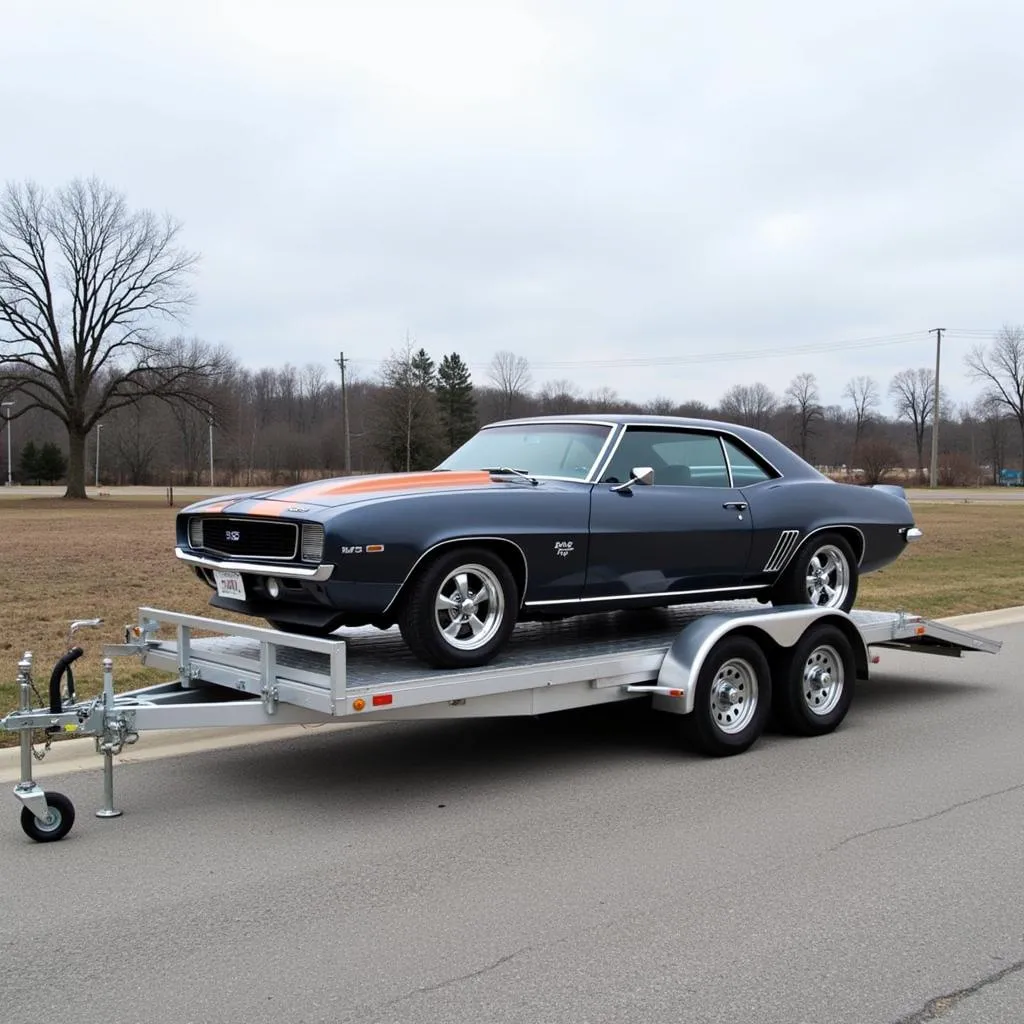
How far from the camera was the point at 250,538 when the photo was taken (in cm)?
558

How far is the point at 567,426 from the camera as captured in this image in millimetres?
6699

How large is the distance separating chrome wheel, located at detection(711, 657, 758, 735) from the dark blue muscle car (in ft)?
1.97

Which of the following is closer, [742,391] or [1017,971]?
[1017,971]

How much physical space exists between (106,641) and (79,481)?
46.7 m

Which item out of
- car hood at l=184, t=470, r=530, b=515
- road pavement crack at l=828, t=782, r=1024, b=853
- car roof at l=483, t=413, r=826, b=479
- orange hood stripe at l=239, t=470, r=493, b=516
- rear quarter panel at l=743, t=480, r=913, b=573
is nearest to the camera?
road pavement crack at l=828, t=782, r=1024, b=853

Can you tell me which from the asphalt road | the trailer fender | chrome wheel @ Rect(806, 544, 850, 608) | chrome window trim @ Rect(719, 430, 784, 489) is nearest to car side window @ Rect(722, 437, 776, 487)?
chrome window trim @ Rect(719, 430, 784, 489)

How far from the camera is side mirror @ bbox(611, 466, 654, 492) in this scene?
6176 mm

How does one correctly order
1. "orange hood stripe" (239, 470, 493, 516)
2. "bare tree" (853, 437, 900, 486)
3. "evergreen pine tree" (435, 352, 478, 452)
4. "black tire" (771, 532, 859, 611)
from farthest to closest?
"evergreen pine tree" (435, 352, 478, 452), "bare tree" (853, 437, 900, 486), "black tire" (771, 532, 859, 611), "orange hood stripe" (239, 470, 493, 516)

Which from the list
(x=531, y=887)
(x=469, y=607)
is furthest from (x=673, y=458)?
(x=531, y=887)

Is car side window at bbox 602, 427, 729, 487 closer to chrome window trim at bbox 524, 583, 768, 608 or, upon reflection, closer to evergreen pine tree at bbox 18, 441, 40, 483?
chrome window trim at bbox 524, 583, 768, 608

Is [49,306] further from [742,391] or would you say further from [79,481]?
[742,391]

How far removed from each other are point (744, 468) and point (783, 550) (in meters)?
0.61

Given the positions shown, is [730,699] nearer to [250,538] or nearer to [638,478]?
[638,478]

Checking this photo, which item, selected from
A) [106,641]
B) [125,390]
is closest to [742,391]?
[125,390]
